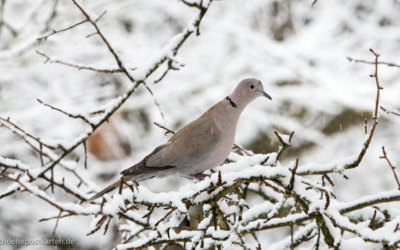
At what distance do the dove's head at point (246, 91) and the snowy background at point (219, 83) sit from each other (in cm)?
348

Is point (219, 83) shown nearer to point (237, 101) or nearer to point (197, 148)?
point (237, 101)

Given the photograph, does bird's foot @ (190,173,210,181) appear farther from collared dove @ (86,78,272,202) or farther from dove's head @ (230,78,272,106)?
dove's head @ (230,78,272,106)

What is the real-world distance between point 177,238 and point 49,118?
5424 millimetres

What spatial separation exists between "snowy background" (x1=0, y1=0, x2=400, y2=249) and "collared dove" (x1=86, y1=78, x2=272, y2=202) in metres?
3.69

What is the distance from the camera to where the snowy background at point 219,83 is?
307 inches

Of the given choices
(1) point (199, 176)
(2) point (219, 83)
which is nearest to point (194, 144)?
(1) point (199, 176)

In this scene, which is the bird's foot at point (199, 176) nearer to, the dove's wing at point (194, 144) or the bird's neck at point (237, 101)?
the dove's wing at point (194, 144)

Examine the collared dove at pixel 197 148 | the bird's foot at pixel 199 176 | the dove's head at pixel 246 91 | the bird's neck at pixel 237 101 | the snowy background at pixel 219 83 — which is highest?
the snowy background at pixel 219 83

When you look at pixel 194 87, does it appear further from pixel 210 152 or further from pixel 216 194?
pixel 216 194

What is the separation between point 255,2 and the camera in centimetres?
834

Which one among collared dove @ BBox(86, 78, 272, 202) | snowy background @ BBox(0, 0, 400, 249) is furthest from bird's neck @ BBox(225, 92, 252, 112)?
snowy background @ BBox(0, 0, 400, 249)

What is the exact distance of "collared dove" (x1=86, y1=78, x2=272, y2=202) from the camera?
365 centimetres

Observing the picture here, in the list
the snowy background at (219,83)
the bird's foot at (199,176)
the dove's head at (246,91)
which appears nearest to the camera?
the bird's foot at (199,176)

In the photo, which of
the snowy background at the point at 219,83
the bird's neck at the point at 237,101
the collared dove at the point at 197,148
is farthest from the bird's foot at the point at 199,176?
the snowy background at the point at 219,83
